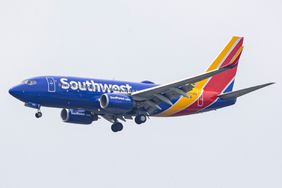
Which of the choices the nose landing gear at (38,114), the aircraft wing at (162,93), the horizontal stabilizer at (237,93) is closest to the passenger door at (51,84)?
the nose landing gear at (38,114)

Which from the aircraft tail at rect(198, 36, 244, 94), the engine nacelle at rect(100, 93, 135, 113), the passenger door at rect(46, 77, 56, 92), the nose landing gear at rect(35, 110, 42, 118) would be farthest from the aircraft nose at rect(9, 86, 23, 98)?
the aircraft tail at rect(198, 36, 244, 94)

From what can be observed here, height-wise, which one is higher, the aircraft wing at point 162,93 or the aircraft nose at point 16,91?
the aircraft nose at point 16,91

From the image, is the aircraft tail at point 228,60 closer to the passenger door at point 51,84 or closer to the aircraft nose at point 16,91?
the passenger door at point 51,84

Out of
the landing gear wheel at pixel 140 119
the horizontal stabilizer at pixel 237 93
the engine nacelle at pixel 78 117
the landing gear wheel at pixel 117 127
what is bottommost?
the landing gear wheel at pixel 117 127

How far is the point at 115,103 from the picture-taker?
77.0m

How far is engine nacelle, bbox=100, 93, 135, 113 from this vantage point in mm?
76875

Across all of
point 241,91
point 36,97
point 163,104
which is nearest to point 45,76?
point 36,97

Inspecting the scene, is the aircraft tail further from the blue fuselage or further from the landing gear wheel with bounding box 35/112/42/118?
the landing gear wheel with bounding box 35/112/42/118

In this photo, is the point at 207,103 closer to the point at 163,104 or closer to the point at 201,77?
the point at 163,104

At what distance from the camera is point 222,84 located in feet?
285

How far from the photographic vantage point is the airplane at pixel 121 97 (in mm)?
76938

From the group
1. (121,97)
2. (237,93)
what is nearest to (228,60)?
(237,93)

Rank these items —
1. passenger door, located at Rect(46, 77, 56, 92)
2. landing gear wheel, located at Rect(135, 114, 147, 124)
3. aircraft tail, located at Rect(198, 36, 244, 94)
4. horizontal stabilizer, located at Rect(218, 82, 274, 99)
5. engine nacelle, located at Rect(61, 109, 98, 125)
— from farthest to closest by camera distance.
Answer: aircraft tail, located at Rect(198, 36, 244, 94) < engine nacelle, located at Rect(61, 109, 98, 125) < landing gear wheel, located at Rect(135, 114, 147, 124) < horizontal stabilizer, located at Rect(218, 82, 274, 99) < passenger door, located at Rect(46, 77, 56, 92)

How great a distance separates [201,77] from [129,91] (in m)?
8.09
